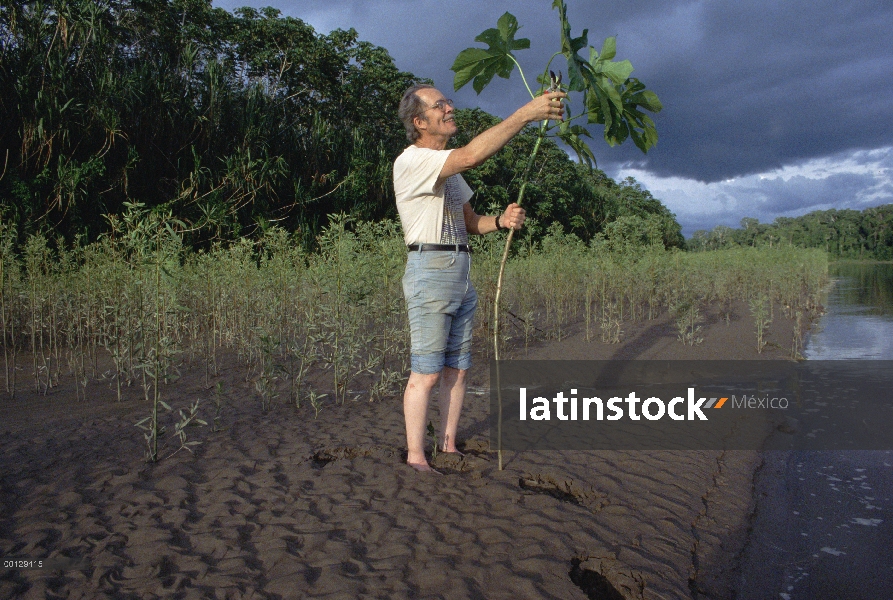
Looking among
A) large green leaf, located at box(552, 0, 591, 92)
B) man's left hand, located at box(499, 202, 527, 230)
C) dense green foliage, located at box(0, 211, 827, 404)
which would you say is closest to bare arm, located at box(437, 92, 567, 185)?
large green leaf, located at box(552, 0, 591, 92)

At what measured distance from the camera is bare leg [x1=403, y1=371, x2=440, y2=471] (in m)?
2.90

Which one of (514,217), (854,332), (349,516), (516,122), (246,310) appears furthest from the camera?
(854,332)

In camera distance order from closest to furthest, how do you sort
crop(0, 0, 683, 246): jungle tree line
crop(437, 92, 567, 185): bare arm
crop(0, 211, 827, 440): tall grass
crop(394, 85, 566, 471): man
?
crop(437, 92, 567, 185): bare arm < crop(394, 85, 566, 471): man < crop(0, 211, 827, 440): tall grass < crop(0, 0, 683, 246): jungle tree line

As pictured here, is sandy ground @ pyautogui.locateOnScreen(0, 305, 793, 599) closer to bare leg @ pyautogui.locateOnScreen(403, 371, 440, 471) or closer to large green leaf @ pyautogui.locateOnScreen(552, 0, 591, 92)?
bare leg @ pyautogui.locateOnScreen(403, 371, 440, 471)

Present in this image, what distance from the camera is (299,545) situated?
2.33 m

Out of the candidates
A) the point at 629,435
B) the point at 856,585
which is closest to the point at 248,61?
the point at 629,435

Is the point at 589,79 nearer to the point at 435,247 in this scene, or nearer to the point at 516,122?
the point at 516,122

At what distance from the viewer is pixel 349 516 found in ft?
8.49

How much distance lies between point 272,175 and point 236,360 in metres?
11.0

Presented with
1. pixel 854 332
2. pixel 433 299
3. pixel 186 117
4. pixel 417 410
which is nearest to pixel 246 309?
pixel 417 410

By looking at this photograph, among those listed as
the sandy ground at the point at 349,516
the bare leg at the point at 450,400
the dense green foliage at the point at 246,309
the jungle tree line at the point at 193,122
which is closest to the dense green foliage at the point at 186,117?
the jungle tree line at the point at 193,122

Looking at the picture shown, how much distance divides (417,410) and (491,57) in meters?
1.63

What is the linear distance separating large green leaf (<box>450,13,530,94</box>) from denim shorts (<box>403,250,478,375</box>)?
79 cm

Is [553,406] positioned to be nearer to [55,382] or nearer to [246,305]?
[246,305]
